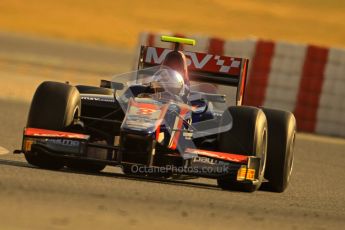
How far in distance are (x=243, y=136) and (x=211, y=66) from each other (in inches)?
81.0

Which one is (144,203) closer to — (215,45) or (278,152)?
(278,152)

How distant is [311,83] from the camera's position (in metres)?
20.0

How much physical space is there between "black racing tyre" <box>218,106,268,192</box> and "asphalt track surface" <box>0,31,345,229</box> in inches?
5.4

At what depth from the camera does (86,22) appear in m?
66.8

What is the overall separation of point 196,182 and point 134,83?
3.78 feet

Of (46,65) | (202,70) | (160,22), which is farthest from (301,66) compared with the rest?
(160,22)

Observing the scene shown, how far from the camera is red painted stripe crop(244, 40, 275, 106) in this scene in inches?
795

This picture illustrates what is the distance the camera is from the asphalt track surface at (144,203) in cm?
750

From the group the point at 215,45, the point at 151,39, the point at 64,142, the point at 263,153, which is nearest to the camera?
the point at 64,142

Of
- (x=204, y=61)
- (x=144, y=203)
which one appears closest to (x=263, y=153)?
(x=204, y=61)

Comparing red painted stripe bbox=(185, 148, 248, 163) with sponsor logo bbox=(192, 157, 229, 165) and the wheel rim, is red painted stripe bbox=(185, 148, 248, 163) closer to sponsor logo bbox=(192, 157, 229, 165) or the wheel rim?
sponsor logo bbox=(192, 157, 229, 165)

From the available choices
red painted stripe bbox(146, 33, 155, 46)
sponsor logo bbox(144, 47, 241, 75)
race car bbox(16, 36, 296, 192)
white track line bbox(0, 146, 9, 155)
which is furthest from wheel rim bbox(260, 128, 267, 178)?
red painted stripe bbox(146, 33, 155, 46)

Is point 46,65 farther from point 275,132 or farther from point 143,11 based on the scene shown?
point 143,11

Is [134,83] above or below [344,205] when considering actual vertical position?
above
